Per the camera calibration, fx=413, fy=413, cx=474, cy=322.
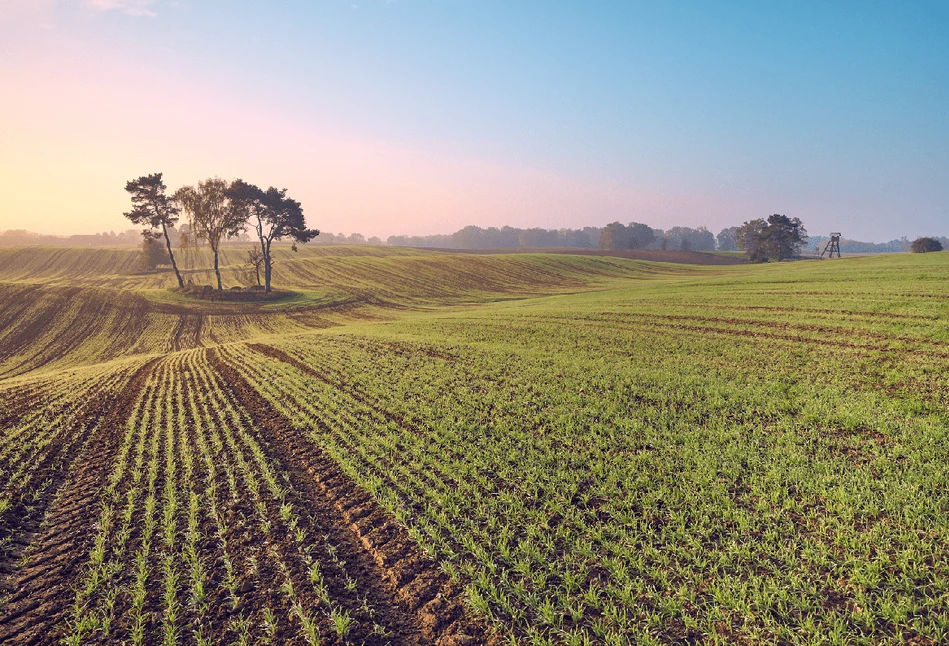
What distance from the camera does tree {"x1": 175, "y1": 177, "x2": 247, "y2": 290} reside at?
5634 cm

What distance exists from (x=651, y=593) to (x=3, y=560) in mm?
11531

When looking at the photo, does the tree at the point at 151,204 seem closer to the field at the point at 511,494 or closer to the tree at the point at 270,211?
the tree at the point at 270,211

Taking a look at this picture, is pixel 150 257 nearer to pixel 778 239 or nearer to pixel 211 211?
pixel 211 211

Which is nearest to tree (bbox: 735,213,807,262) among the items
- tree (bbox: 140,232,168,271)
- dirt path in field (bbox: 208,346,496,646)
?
dirt path in field (bbox: 208,346,496,646)

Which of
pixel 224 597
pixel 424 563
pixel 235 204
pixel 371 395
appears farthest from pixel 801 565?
pixel 235 204

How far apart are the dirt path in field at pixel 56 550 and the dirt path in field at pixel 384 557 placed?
393 centimetres

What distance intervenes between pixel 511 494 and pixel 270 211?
61.8 meters

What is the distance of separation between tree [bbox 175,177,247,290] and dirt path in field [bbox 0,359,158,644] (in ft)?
171

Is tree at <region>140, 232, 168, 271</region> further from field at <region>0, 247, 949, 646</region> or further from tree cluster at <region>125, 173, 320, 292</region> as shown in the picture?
field at <region>0, 247, 949, 646</region>

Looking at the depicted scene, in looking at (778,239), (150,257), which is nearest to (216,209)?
(150,257)

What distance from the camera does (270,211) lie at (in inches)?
2329

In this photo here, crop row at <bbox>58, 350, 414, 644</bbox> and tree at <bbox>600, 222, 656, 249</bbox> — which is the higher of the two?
tree at <bbox>600, 222, 656, 249</bbox>

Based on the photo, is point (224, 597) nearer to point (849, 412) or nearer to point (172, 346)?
point (849, 412)

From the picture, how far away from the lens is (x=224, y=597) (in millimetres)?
6660
